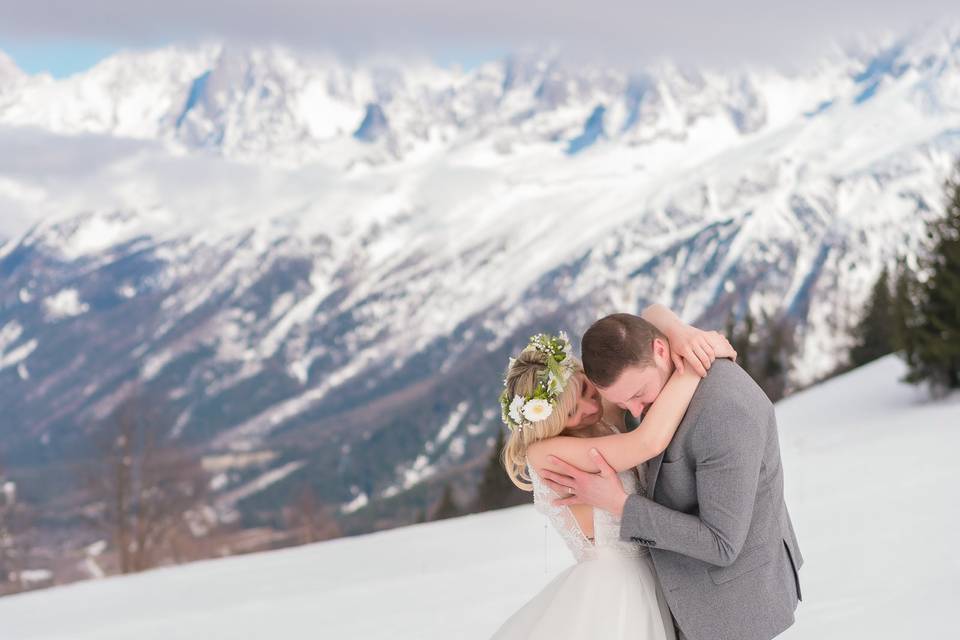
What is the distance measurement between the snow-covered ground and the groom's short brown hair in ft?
13.4

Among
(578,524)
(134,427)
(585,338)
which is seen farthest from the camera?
(134,427)

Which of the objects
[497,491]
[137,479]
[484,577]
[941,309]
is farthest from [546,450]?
[497,491]

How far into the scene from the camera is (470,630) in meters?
8.84

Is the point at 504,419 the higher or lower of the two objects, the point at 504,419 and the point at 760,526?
the higher

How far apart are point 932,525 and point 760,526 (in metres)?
6.64

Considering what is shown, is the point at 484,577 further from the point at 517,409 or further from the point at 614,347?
the point at 614,347

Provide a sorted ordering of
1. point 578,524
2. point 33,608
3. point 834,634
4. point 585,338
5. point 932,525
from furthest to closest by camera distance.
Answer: point 33,608 → point 932,525 → point 834,634 → point 578,524 → point 585,338

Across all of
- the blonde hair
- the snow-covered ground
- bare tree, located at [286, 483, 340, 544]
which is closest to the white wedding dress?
the blonde hair

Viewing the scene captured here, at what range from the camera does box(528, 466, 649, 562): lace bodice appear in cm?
430

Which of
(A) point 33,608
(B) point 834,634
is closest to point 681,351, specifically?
(B) point 834,634

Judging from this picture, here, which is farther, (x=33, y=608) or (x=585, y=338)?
(x=33, y=608)

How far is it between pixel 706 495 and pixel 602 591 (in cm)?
88

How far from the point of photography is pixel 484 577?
11852 mm

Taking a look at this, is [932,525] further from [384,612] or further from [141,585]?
[141,585]
